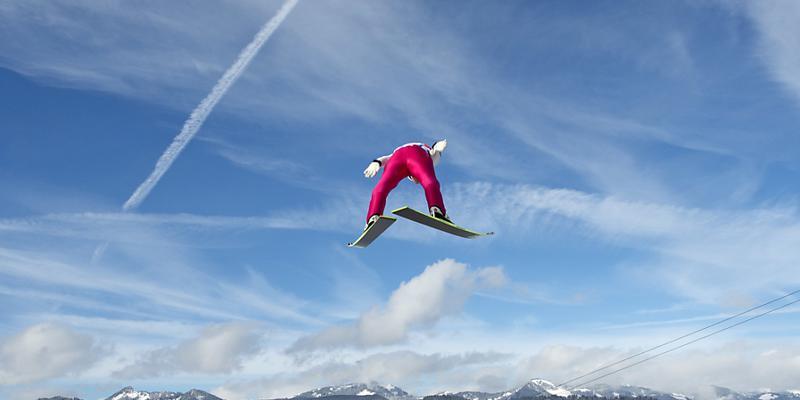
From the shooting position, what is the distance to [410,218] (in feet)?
77.5

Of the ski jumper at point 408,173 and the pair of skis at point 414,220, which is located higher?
the ski jumper at point 408,173

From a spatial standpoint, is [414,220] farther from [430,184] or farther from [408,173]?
[408,173]

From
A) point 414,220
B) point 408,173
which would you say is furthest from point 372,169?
point 414,220

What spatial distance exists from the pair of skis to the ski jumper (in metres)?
0.60

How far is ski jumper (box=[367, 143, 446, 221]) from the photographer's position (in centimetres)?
2462

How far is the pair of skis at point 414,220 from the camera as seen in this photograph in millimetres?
23188

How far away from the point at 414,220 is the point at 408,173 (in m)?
3.09

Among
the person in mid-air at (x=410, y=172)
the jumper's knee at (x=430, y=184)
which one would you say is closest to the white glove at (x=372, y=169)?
the person in mid-air at (x=410, y=172)

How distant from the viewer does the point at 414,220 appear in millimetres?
23844

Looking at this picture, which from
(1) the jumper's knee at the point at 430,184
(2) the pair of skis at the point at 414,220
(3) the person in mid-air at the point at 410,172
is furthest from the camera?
(1) the jumper's knee at the point at 430,184

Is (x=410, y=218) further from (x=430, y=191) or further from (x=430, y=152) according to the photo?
(x=430, y=152)

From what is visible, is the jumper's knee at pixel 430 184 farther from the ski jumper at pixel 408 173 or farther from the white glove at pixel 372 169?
the white glove at pixel 372 169

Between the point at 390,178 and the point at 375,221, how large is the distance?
97.6 inches

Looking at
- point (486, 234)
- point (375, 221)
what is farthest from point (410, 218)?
point (486, 234)
